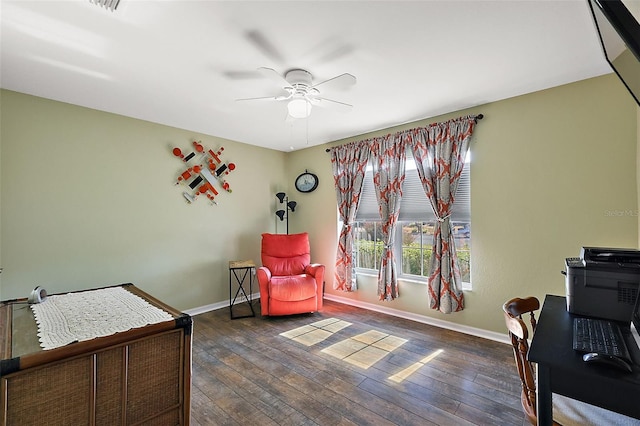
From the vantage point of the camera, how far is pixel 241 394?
82.6 inches

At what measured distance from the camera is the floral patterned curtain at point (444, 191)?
10.2ft

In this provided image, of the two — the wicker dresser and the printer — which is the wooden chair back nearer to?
the printer

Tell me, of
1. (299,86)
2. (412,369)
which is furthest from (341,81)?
(412,369)

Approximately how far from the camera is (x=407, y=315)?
11.8ft

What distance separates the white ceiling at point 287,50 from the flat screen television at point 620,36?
0.59m

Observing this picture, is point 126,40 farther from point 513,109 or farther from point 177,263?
point 513,109

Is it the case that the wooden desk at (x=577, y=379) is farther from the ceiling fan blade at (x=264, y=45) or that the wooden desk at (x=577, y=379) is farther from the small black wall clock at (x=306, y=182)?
the small black wall clock at (x=306, y=182)

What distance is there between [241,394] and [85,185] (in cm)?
278

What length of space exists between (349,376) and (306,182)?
3123 mm

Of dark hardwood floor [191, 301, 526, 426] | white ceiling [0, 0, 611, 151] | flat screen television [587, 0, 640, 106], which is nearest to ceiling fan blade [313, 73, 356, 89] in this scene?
white ceiling [0, 0, 611, 151]

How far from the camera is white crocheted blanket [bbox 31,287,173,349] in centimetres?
134

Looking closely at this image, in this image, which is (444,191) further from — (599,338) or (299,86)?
(599,338)

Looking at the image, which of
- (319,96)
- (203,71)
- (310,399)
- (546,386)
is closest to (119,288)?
(310,399)

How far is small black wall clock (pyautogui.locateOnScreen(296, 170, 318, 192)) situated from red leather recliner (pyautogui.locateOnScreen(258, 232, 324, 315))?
2.92 feet
